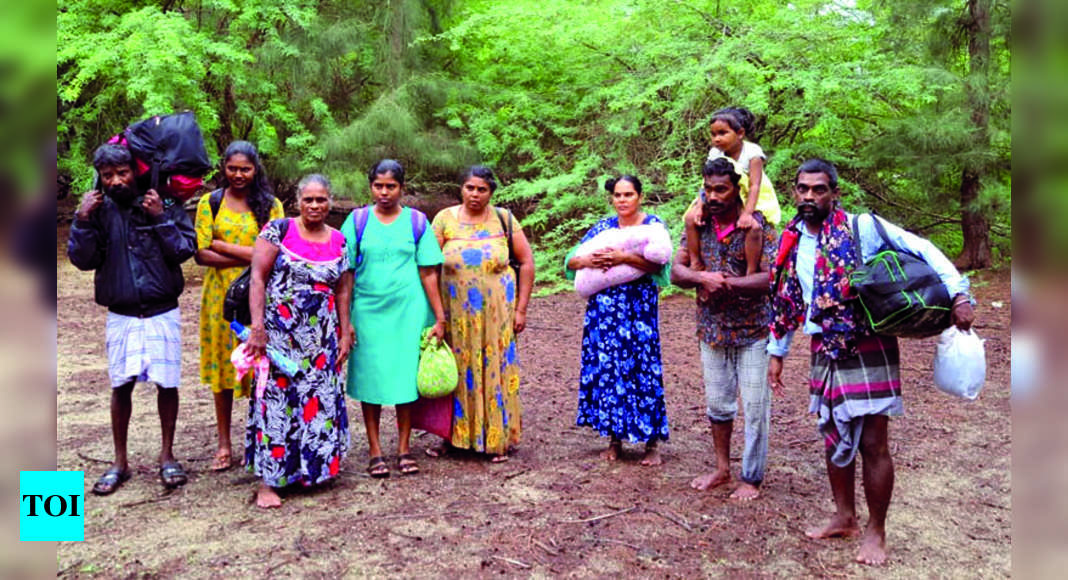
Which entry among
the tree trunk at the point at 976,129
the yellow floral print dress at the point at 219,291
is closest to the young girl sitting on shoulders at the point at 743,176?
the yellow floral print dress at the point at 219,291

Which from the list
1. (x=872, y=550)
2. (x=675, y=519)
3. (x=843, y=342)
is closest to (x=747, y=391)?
(x=675, y=519)

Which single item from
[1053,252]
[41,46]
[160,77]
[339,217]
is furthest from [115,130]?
[1053,252]

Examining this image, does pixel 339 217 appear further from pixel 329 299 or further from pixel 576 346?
pixel 329 299

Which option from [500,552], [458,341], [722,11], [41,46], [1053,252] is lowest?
[500,552]

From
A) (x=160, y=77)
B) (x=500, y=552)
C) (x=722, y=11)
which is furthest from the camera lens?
(x=722, y=11)

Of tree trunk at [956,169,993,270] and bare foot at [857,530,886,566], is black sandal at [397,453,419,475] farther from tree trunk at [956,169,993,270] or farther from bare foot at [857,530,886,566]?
tree trunk at [956,169,993,270]

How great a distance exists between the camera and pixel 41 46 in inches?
42.1

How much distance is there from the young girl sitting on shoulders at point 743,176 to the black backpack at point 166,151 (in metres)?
2.61

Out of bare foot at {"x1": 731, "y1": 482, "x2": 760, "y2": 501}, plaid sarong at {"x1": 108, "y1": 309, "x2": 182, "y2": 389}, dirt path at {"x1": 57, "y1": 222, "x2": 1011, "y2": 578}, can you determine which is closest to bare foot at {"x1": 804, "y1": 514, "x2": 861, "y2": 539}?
dirt path at {"x1": 57, "y1": 222, "x2": 1011, "y2": 578}

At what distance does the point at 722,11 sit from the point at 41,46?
12.0 meters

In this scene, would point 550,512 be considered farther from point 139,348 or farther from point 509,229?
point 139,348

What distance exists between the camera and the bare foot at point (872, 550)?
346 cm

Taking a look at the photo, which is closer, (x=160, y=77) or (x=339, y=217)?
(x=160, y=77)

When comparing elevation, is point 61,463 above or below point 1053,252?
below
